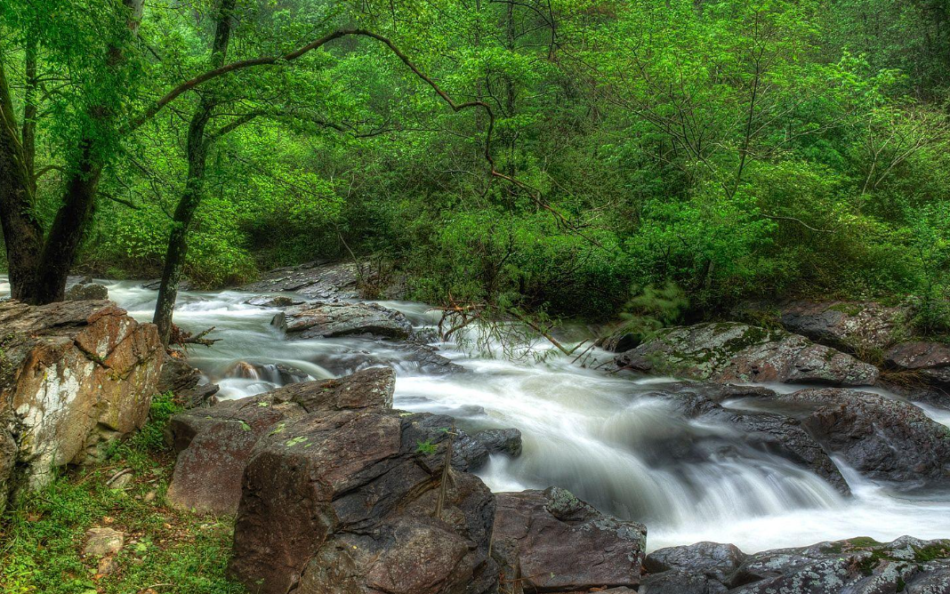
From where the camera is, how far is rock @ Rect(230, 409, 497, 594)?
132 inches

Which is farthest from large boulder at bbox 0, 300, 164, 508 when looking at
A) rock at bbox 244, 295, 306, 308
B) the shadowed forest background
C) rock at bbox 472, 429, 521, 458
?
rock at bbox 244, 295, 306, 308

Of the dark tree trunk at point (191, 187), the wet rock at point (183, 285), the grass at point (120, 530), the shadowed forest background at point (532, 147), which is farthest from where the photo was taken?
the wet rock at point (183, 285)

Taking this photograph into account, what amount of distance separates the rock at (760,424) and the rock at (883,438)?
39 centimetres

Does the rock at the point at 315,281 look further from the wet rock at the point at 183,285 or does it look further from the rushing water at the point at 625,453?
the rushing water at the point at 625,453

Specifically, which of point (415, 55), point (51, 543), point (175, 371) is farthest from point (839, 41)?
point (51, 543)

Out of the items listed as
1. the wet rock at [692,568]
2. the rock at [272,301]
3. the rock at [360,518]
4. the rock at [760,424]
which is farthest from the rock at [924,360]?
the rock at [272,301]

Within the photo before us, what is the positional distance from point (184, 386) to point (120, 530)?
271 cm

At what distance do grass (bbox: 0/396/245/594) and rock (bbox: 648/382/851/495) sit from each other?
6.30 meters

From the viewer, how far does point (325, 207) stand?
411 inches

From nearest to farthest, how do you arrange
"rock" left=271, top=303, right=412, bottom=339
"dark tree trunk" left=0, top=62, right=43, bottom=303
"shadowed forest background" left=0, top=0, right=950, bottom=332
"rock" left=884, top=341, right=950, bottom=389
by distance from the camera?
1. "dark tree trunk" left=0, top=62, right=43, bottom=303
2. "shadowed forest background" left=0, top=0, right=950, bottom=332
3. "rock" left=884, top=341, right=950, bottom=389
4. "rock" left=271, top=303, right=412, bottom=339

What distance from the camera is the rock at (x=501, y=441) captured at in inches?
275

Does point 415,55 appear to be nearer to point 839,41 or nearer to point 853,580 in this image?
point 853,580

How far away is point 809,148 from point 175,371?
13788mm

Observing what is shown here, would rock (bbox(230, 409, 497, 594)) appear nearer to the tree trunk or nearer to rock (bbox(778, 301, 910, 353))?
the tree trunk
